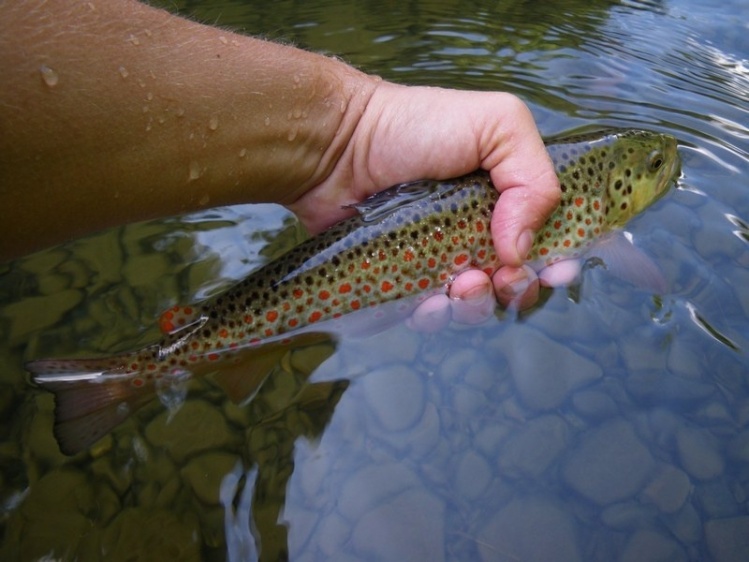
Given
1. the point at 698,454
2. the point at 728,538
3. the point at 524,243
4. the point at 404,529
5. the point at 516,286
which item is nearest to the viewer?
the point at 728,538

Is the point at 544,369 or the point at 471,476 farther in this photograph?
the point at 544,369

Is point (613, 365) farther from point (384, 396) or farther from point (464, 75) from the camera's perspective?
point (464, 75)

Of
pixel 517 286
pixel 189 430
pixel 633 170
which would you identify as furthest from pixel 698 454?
pixel 189 430

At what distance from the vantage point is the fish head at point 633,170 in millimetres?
2955

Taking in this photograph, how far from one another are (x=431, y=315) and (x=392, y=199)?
→ 21.1 inches

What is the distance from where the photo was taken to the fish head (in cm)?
296

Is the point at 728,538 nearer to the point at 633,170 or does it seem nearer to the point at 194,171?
the point at 633,170

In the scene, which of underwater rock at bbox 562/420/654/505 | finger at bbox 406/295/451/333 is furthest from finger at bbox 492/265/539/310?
underwater rock at bbox 562/420/654/505

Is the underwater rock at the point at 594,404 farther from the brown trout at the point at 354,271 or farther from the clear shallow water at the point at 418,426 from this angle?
the brown trout at the point at 354,271

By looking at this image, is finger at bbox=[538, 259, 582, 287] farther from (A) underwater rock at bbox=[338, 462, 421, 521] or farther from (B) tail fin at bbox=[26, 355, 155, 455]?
(B) tail fin at bbox=[26, 355, 155, 455]

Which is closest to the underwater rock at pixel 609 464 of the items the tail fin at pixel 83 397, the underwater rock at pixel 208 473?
the underwater rock at pixel 208 473

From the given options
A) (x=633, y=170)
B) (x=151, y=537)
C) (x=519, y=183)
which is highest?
(x=519, y=183)

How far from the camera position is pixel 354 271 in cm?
265

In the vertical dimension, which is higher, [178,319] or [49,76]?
[49,76]
